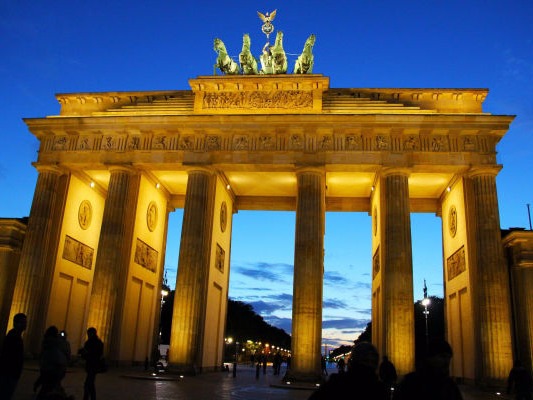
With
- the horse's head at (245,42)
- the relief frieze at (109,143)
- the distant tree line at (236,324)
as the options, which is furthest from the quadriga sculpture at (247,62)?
the distant tree line at (236,324)

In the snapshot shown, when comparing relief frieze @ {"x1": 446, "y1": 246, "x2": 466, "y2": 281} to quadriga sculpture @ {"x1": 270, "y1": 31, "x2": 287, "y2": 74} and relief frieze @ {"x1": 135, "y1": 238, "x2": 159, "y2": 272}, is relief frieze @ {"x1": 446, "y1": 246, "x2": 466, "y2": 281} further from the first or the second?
relief frieze @ {"x1": 135, "y1": 238, "x2": 159, "y2": 272}

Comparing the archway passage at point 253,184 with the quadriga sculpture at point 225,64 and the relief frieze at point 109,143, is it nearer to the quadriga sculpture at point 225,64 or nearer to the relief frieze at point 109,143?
the relief frieze at point 109,143

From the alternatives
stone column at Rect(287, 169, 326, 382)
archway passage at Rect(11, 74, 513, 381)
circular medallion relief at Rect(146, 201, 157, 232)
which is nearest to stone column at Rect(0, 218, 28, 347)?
archway passage at Rect(11, 74, 513, 381)

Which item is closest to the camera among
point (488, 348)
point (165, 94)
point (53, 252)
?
point (488, 348)

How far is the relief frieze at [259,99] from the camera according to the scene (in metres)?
30.1

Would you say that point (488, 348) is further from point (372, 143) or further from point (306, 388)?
point (372, 143)

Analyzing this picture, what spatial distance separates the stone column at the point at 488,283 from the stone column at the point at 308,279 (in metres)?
7.88

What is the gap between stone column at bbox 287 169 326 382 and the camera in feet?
83.0

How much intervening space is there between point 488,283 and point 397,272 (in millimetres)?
4469

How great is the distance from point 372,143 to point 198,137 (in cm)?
982

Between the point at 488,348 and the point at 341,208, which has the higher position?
Result: the point at 341,208

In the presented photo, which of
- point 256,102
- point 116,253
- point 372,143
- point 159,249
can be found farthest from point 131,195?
point 372,143

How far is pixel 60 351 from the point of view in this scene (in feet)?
30.1

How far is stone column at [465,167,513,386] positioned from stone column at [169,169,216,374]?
1401cm
